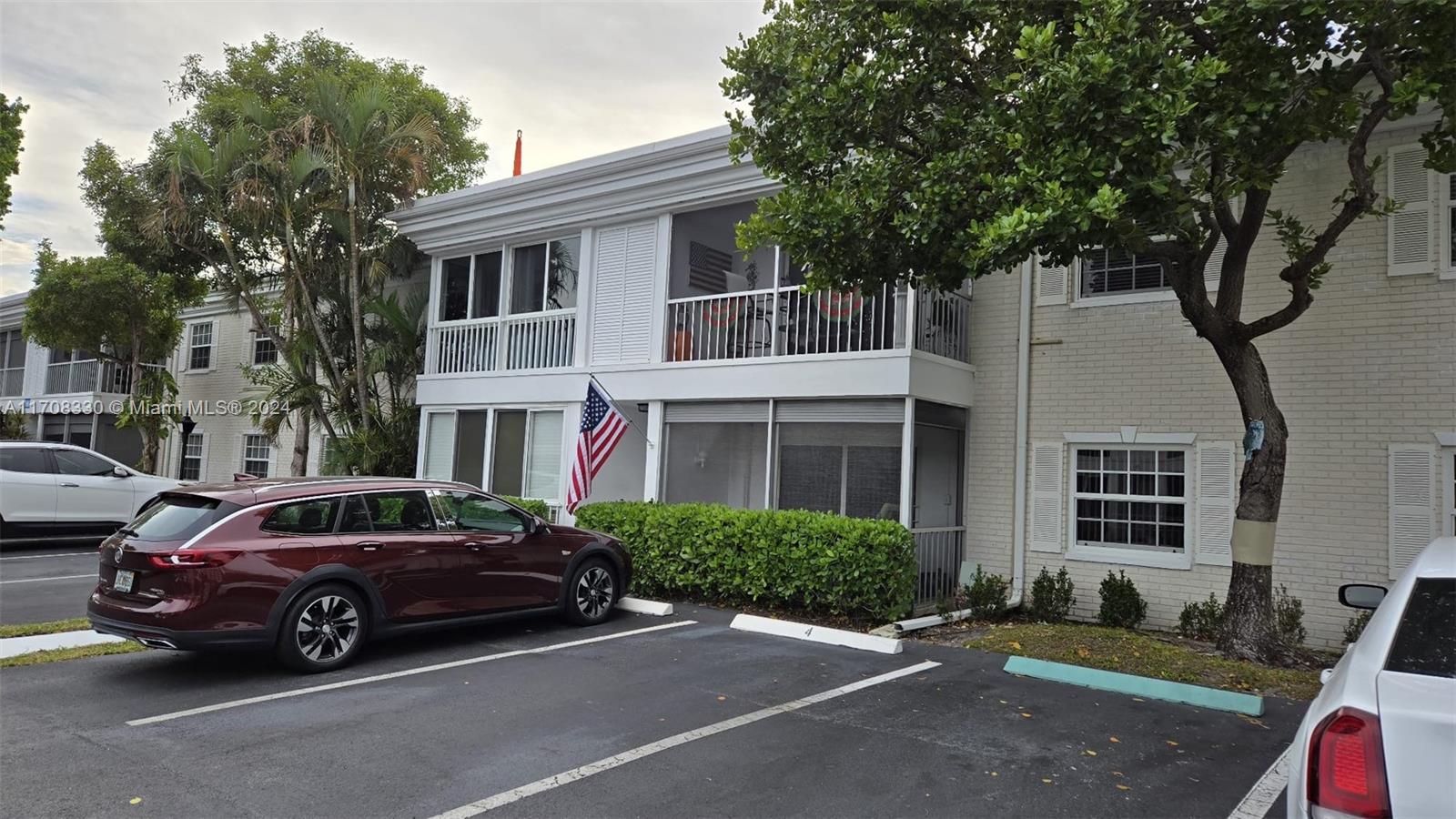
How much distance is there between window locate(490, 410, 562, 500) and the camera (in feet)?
45.8

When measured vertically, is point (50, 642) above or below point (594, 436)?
below

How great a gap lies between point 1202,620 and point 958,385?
145 inches

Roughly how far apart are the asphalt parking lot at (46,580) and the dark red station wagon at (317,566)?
11.1 feet

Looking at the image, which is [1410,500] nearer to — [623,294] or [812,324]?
[812,324]

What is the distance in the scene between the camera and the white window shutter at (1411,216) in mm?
8766

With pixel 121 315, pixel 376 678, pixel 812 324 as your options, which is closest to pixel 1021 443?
pixel 812 324

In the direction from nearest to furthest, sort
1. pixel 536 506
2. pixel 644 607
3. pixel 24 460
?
pixel 644 607, pixel 536 506, pixel 24 460

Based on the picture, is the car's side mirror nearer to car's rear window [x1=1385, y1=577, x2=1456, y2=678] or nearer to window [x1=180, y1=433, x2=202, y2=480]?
car's rear window [x1=1385, y1=577, x2=1456, y2=678]

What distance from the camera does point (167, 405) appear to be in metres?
20.9

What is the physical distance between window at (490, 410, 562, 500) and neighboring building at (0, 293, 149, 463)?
14335 mm

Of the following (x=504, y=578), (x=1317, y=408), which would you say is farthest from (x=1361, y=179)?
(x=504, y=578)

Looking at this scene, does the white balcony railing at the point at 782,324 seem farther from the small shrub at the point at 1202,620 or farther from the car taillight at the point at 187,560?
the car taillight at the point at 187,560

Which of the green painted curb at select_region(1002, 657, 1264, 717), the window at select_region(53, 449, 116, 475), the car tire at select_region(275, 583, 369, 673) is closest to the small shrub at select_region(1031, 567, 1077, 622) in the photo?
the green painted curb at select_region(1002, 657, 1264, 717)

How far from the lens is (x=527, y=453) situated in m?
14.2
